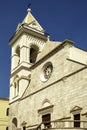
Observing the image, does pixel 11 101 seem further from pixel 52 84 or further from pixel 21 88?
pixel 52 84

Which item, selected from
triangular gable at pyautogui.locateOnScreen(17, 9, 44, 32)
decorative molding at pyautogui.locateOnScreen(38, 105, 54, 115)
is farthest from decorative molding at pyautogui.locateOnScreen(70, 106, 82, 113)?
triangular gable at pyautogui.locateOnScreen(17, 9, 44, 32)

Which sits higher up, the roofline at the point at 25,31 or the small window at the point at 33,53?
the roofline at the point at 25,31

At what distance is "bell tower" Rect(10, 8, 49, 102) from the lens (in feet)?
110

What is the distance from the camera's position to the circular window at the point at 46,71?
1110 inches

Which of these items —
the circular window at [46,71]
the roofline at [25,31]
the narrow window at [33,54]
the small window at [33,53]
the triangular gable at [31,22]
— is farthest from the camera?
the triangular gable at [31,22]

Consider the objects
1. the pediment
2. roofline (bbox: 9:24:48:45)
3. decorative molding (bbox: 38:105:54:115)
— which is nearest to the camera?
the pediment

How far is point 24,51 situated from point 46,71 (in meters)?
6.29

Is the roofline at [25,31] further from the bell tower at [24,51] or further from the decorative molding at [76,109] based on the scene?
the decorative molding at [76,109]

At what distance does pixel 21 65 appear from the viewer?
1329 inches

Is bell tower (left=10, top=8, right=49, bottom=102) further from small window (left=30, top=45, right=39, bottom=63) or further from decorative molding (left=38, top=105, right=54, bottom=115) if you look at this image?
decorative molding (left=38, top=105, right=54, bottom=115)

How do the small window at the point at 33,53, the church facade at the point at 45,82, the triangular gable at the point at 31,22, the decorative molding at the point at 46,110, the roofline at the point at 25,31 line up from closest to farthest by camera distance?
the church facade at the point at 45,82 → the decorative molding at the point at 46,110 → the roofline at the point at 25,31 → the small window at the point at 33,53 → the triangular gable at the point at 31,22

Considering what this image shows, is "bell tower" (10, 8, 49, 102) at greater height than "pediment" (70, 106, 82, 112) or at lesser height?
greater

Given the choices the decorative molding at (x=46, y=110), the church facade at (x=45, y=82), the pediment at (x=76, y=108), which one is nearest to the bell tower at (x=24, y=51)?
the church facade at (x=45, y=82)

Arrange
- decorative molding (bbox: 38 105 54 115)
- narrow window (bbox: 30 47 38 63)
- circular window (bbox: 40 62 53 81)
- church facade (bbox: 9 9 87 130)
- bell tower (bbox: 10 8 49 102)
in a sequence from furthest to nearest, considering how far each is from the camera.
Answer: narrow window (bbox: 30 47 38 63)
bell tower (bbox: 10 8 49 102)
circular window (bbox: 40 62 53 81)
decorative molding (bbox: 38 105 54 115)
church facade (bbox: 9 9 87 130)
